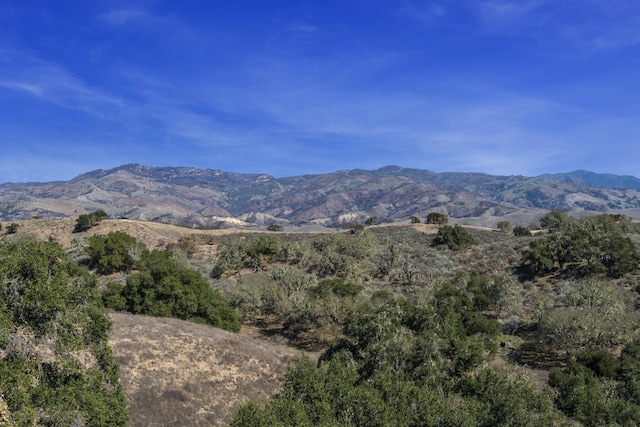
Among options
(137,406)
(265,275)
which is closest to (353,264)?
(265,275)

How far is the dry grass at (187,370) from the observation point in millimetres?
21047

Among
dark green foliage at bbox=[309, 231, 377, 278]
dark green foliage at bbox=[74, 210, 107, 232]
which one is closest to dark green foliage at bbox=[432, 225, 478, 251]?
dark green foliage at bbox=[309, 231, 377, 278]

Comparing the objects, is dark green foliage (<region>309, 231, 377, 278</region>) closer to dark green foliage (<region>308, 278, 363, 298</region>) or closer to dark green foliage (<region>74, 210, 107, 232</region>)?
dark green foliage (<region>308, 278, 363, 298</region>)

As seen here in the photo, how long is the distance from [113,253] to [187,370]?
43779 mm

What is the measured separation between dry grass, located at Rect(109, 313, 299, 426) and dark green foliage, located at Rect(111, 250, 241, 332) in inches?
176

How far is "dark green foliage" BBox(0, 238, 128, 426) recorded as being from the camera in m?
12.7

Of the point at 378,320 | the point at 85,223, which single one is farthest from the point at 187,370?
the point at 85,223

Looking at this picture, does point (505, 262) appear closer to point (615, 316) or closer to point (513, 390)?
point (615, 316)

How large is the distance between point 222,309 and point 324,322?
9520 millimetres

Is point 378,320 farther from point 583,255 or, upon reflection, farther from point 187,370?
point 583,255

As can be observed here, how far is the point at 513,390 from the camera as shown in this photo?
17.3 m

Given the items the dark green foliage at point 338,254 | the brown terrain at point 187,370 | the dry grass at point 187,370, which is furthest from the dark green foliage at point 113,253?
the brown terrain at point 187,370

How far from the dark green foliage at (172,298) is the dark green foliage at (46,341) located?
20694 millimetres

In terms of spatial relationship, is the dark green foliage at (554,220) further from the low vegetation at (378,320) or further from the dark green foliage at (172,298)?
the dark green foliage at (172,298)
